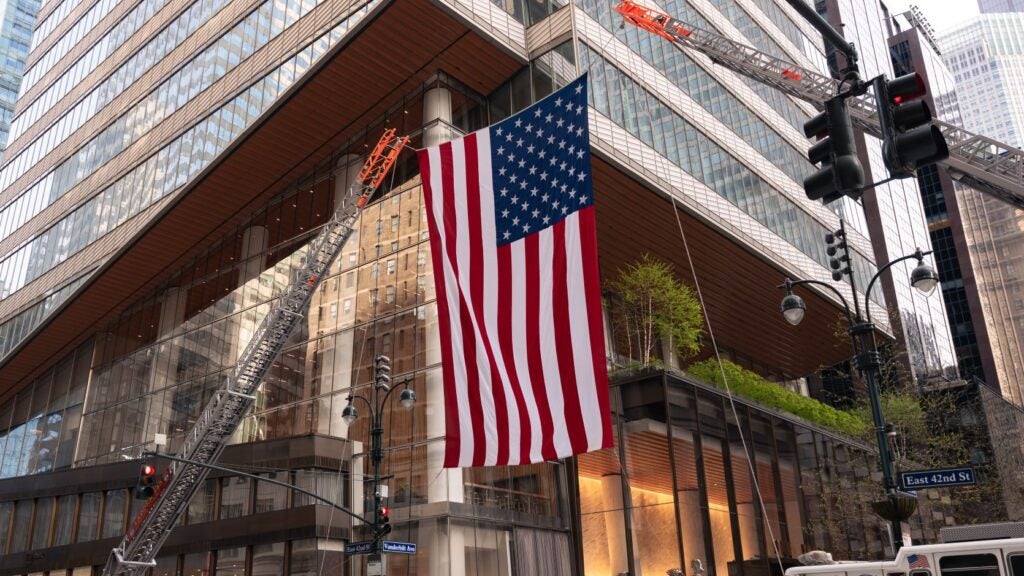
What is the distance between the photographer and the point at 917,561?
1559cm

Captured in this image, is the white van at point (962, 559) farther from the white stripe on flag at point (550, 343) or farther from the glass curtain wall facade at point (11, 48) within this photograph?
the glass curtain wall facade at point (11, 48)

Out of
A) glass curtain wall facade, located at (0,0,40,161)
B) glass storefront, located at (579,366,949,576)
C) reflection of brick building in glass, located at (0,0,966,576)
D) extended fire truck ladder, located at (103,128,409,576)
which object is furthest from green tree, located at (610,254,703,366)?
glass curtain wall facade, located at (0,0,40,161)

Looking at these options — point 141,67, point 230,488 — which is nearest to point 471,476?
point 230,488

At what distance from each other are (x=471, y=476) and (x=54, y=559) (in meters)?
21.3

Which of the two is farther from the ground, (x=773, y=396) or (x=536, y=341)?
(x=773, y=396)

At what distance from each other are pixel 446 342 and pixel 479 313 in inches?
29.5

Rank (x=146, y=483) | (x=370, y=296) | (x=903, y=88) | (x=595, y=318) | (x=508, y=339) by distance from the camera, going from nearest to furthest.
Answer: (x=903, y=88) → (x=595, y=318) → (x=508, y=339) → (x=146, y=483) → (x=370, y=296)

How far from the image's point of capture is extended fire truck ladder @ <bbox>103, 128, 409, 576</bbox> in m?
29.0

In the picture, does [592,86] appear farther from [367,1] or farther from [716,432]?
[716,432]

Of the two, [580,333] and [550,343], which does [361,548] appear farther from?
[580,333]

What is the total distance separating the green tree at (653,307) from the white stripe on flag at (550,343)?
78.2 ft

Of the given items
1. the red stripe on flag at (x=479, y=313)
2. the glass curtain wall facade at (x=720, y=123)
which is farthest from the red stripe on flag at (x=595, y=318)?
the glass curtain wall facade at (x=720, y=123)

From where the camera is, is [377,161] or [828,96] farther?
[828,96]

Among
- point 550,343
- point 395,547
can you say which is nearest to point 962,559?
point 550,343
